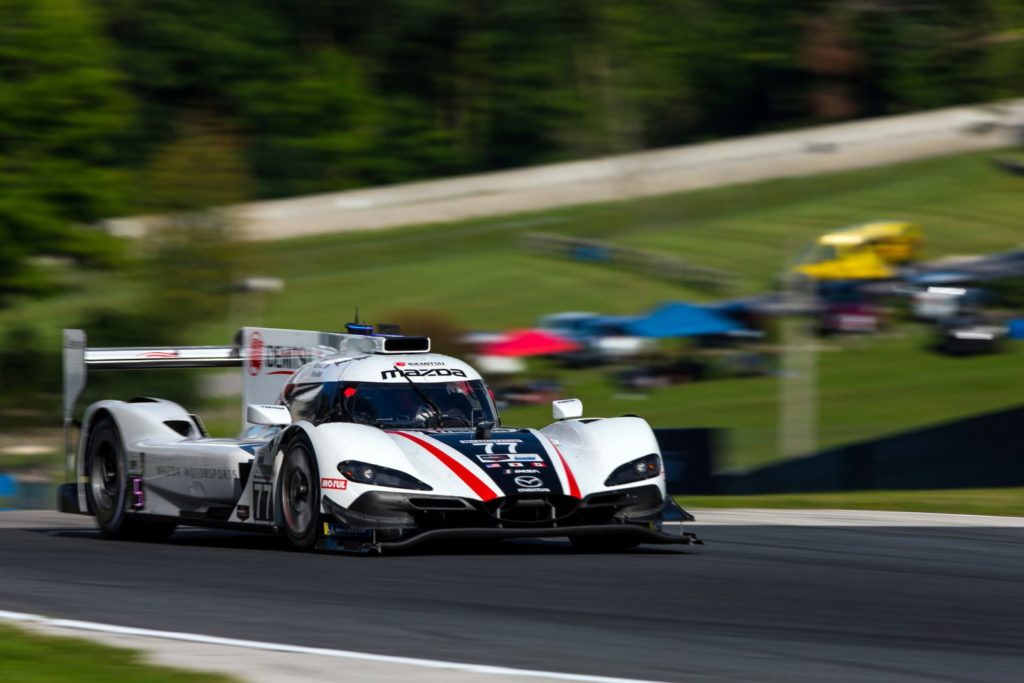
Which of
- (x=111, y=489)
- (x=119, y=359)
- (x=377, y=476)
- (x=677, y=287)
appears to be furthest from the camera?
(x=677, y=287)

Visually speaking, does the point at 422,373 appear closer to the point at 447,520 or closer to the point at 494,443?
the point at 494,443

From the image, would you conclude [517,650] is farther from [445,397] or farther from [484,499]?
[445,397]

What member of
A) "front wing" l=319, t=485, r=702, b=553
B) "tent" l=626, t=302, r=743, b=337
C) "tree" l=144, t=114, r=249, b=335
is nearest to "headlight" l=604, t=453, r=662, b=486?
"front wing" l=319, t=485, r=702, b=553

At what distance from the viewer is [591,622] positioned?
7.35 m

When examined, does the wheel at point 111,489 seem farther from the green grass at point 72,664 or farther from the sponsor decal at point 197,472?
the green grass at point 72,664

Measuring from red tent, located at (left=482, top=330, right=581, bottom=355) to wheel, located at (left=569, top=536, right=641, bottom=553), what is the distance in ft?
86.7

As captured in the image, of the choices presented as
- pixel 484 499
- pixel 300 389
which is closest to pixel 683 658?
pixel 484 499

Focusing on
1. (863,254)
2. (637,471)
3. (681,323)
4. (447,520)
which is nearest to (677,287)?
(863,254)

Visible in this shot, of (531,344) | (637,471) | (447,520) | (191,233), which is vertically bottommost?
(447,520)

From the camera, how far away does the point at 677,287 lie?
47.1 meters

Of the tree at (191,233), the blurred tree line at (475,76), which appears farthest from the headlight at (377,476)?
the blurred tree line at (475,76)

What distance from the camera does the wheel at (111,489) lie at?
41.0ft

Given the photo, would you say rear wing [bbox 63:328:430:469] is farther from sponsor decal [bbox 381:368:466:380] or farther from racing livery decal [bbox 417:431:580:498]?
racing livery decal [bbox 417:431:580:498]

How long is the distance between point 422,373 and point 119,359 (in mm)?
3702
